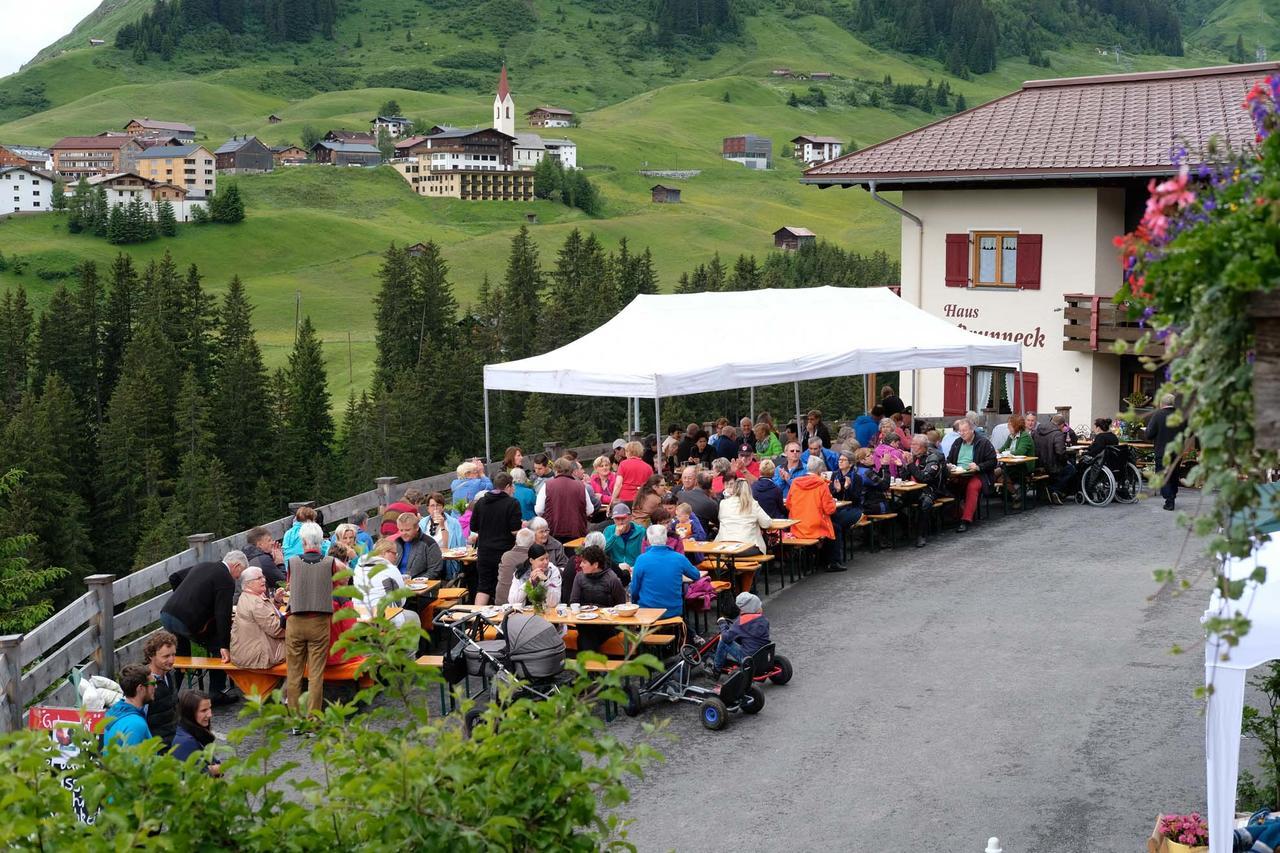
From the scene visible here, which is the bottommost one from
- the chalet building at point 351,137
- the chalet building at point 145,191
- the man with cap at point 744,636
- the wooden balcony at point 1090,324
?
the man with cap at point 744,636

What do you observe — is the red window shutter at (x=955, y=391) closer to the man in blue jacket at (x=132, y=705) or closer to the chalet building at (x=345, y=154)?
the man in blue jacket at (x=132, y=705)

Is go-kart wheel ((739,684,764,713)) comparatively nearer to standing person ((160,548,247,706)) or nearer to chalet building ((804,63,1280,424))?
standing person ((160,548,247,706))

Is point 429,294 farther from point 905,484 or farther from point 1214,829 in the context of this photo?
point 1214,829

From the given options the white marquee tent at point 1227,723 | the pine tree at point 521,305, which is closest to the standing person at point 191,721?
the white marquee tent at point 1227,723

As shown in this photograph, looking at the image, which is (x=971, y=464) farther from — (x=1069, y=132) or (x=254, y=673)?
(x=1069, y=132)

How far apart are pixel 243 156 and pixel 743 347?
542 feet

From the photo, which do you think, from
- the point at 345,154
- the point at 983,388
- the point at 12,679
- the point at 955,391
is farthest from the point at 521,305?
the point at 345,154

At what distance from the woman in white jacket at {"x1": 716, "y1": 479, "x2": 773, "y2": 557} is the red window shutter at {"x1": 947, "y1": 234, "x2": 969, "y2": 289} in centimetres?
1583

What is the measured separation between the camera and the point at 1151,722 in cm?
1084

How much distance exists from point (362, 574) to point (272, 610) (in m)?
1.11

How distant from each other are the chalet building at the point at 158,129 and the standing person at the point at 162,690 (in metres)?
192

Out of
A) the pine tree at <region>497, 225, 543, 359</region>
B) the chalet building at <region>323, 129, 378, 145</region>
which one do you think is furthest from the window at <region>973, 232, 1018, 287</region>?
the chalet building at <region>323, 129, 378, 145</region>

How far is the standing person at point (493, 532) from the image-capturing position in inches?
508

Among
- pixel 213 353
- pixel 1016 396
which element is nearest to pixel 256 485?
pixel 213 353
